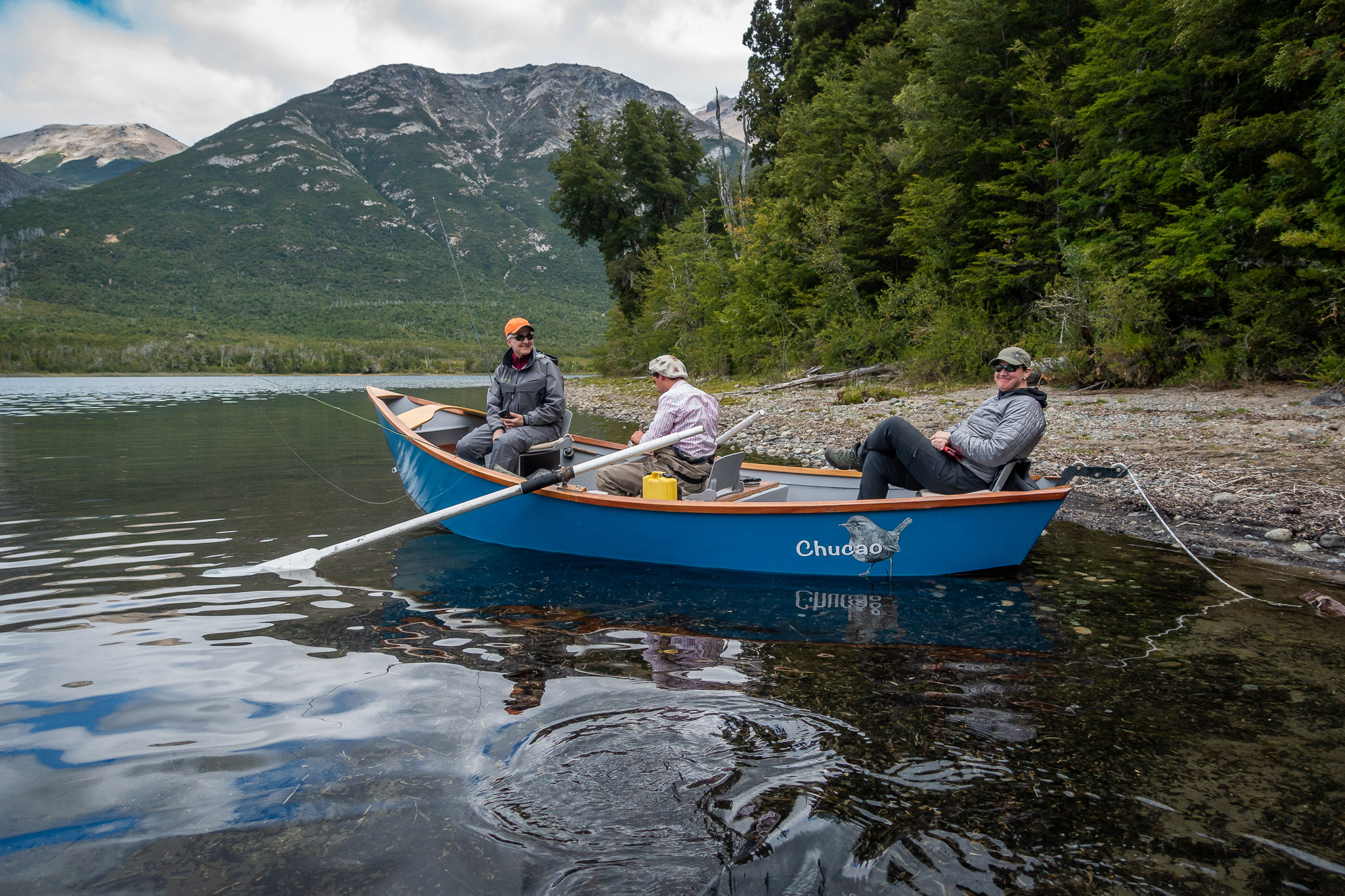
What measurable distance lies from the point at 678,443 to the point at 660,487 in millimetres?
528

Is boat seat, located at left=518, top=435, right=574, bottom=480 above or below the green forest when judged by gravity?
below

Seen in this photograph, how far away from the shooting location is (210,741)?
3.10 m

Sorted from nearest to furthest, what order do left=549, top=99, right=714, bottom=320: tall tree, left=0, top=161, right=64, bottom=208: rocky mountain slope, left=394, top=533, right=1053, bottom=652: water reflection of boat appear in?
left=394, top=533, right=1053, bottom=652: water reflection of boat
left=549, top=99, right=714, bottom=320: tall tree
left=0, top=161, right=64, bottom=208: rocky mountain slope

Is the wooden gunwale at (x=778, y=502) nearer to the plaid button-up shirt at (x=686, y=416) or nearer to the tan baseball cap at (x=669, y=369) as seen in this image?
the plaid button-up shirt at (x=686, y=416)

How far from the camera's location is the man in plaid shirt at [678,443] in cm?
592

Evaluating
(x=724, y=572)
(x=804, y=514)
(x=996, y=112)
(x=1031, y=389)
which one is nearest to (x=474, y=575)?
(x=724, y=572)

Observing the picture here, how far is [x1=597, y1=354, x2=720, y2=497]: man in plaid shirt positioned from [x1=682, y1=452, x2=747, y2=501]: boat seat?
14 cm

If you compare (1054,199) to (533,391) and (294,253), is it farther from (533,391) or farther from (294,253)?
(294,253)

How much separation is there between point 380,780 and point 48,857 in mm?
1024

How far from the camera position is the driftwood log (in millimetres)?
17922

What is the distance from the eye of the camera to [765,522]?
17.4ft

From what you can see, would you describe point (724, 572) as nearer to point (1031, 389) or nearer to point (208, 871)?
point (1031, 389)

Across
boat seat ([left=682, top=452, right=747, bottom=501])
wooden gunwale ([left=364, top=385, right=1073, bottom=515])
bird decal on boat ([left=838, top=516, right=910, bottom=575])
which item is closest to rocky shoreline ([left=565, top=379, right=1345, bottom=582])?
wooden gunwale ([left=364, top=385, right=1073, bottom=515])

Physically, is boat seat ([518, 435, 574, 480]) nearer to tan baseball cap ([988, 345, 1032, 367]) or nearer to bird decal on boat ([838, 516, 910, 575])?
bird decal on boat ([838, 516, 910, 575])
